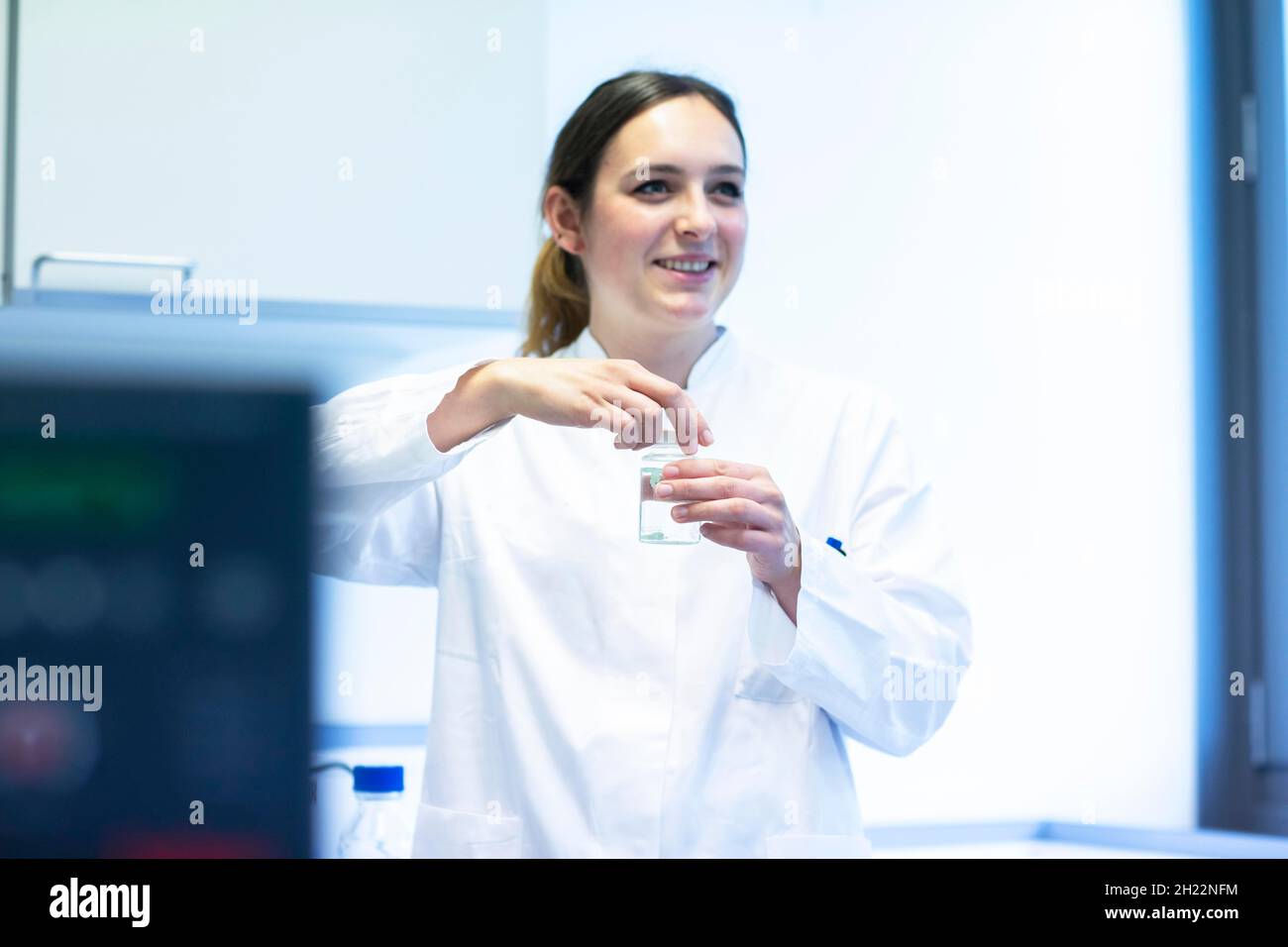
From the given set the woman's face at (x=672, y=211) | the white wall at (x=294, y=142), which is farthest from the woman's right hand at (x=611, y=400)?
the white wall at (x=294, y=142)

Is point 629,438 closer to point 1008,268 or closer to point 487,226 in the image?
point 487,226

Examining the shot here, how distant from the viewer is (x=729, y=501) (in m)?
0.74

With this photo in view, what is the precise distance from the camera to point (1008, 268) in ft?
4.56

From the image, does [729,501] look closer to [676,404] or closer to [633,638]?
[676,404]

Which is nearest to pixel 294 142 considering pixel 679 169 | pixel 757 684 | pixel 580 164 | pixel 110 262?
pixel 110 262

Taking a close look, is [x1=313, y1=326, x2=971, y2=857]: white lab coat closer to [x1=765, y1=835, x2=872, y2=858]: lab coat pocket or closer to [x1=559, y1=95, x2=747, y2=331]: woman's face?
[x1=765, y1=835, x2=872, y2=858]: lab coat pocket

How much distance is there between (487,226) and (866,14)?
0.45 m

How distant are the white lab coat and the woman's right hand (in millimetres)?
73

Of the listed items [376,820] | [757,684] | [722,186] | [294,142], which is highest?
[294,142]

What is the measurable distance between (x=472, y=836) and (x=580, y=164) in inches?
20.4

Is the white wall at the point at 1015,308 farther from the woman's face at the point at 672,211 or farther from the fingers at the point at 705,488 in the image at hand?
the fingers at the point at 705,488

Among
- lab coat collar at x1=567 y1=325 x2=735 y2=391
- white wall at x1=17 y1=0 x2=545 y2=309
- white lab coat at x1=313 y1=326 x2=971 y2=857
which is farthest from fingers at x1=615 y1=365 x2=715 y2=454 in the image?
white wall at x1=17 y1=0 x2=545 y2=309
